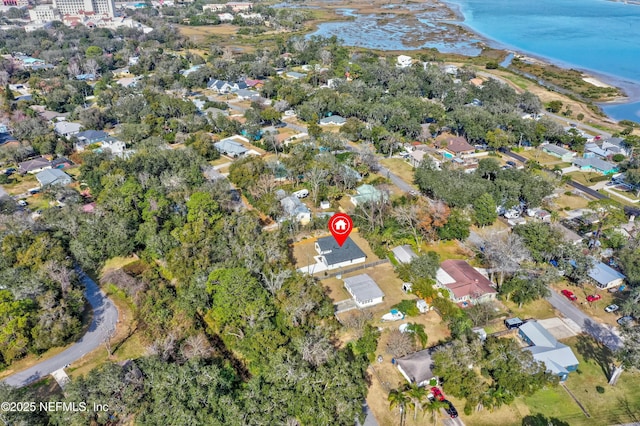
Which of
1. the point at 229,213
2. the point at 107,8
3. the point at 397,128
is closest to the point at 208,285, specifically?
the point at 229,213

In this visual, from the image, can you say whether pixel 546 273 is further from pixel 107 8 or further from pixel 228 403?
pixel 107 8

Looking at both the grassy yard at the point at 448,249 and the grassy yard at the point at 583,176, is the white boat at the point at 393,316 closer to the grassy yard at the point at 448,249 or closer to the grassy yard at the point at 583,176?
the grassy yard at the point at 448,249

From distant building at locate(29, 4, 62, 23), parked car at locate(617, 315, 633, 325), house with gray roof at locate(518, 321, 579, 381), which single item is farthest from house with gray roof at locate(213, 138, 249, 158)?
distant building at locate(29, 4, 62, 23)

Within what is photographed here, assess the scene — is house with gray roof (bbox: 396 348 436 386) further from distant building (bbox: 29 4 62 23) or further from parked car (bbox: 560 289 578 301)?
distant building (bbox: 29 4 62 23)

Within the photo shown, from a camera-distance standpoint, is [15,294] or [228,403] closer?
[228,403]

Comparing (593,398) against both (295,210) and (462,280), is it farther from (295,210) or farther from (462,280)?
(295,210)

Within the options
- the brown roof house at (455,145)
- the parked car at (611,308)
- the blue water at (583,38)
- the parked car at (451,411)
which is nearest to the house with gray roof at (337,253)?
the parked car at (451,411)
